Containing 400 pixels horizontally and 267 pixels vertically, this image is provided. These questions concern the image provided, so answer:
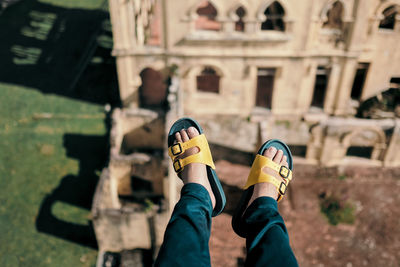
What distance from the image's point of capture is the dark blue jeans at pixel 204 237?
5.56m

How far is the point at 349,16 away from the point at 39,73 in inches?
723

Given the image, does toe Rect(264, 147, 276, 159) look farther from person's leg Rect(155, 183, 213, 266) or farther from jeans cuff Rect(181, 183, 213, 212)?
person's leg Rect(155, 183, 213, 266)

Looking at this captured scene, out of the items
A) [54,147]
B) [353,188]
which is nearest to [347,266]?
[353,188]

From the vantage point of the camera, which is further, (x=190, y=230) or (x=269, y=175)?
(x=269, y=175)

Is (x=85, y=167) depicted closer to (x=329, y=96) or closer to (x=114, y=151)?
(x=114, y=151)

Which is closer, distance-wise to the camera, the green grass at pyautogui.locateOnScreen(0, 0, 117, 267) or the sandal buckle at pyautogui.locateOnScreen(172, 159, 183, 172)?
the sandal buckle at pyautogui.locateOnScreen(172, 159, 183, 172)

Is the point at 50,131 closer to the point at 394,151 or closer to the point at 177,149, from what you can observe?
the point at 177,149

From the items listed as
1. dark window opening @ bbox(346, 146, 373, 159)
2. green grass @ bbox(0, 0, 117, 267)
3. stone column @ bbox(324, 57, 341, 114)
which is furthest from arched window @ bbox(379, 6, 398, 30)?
green grass @ bbox(0, 0, 117, 267)

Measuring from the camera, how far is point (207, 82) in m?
22.5

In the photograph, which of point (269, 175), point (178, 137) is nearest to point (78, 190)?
point (178, 137)

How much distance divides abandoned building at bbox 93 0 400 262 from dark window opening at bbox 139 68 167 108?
9 cm

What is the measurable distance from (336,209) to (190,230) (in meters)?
12.8

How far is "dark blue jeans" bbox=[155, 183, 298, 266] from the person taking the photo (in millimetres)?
5559

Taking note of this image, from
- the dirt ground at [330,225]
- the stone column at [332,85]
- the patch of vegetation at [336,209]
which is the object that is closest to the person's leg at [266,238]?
the dirt ground at [330,225]
